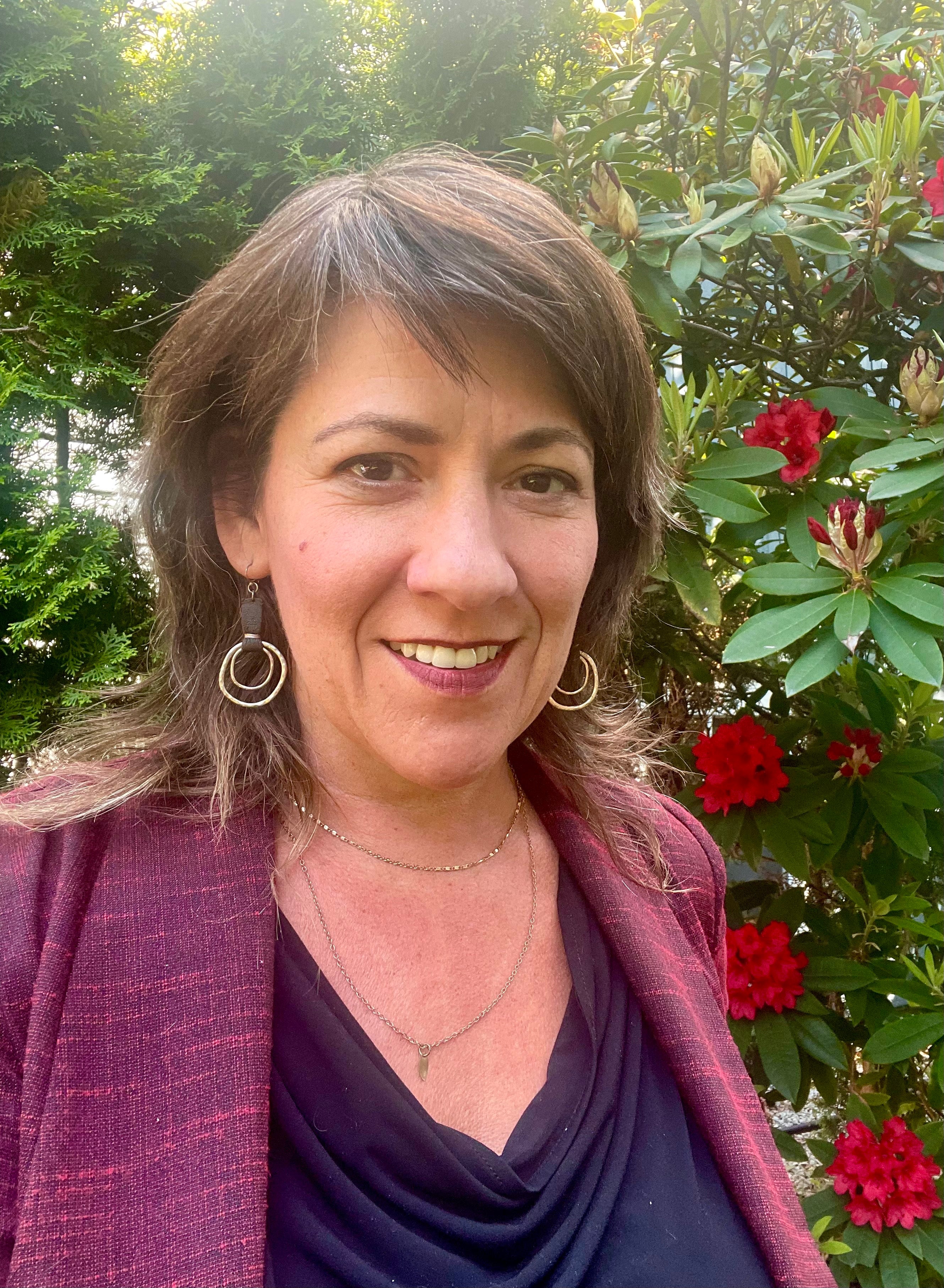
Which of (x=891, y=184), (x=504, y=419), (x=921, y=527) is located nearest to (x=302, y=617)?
(x=504, y=419)

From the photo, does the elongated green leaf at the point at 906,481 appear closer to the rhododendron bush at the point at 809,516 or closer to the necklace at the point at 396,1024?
the rhododendron bush at the point at 809,516

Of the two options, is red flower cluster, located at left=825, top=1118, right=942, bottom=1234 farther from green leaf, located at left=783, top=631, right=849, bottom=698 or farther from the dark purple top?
green leaf, located at left=783, top=631, right=849, bottom=698

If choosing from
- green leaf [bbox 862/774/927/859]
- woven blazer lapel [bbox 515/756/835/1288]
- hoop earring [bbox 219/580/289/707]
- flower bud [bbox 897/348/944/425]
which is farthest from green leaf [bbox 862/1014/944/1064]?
hoop earring [bbox 219/580/289/707]

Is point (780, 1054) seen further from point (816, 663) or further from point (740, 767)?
point (816, 663)

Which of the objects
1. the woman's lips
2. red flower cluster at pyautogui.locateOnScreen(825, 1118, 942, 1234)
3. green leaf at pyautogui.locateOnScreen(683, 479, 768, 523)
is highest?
green leaf at pyautogui.locateOnScreen(683, 479, 768, 523)

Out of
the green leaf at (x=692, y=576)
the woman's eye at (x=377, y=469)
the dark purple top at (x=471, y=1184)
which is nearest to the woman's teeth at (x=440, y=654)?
the woman's eye at (x=377, y=469)

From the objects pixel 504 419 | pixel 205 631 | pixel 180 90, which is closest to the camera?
pixel 504 419

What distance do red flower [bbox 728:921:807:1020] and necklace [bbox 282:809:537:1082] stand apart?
0.79 m

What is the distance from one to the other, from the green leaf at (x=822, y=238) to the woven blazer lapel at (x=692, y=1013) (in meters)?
1.10

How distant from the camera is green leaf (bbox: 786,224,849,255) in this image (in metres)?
1.67

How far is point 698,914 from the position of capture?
Answer: 5.56 feet

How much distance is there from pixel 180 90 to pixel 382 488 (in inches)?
50.9

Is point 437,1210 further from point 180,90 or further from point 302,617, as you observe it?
point 180,90

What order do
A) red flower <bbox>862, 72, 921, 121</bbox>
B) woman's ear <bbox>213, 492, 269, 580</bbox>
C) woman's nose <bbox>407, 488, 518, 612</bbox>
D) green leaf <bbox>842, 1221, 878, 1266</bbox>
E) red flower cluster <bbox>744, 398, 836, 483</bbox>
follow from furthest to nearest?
1. red flower <bbox>862, 72, 921, 121</bbox>
2. green leaf <bbox>842, 1221, 878, 1266</bbox>
3. red flower cluster <bbox>744, 398, 836, 483</bbox>
4. woman's ear <bbox>213, 492, 269, 580</bbox>
5. woman's nose <bbox>407, 488, 518, 612</bbox>
